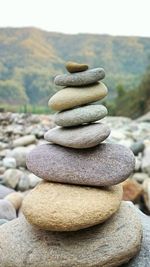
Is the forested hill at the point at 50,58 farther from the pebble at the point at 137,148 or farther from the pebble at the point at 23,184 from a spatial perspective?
→ the pebble at the point at 23,184

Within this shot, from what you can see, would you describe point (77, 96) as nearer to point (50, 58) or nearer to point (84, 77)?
point (84, 77)

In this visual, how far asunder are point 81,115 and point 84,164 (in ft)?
1.25

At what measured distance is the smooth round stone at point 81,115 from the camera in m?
3.28

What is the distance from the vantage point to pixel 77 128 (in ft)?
11.0

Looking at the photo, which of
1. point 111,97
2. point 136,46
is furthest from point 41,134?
point 136,46

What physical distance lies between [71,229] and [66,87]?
1171 millimetres

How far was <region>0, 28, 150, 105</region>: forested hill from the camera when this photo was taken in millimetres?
34875

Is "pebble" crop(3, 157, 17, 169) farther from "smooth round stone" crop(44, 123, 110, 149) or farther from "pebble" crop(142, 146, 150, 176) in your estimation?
"smooth round stone" crop(44, 123, 110, 149)

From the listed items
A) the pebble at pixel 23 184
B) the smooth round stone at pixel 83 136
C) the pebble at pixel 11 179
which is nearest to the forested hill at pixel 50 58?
the pebble at pixel 11 179

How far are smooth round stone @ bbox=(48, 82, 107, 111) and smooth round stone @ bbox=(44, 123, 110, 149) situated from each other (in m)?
0.19

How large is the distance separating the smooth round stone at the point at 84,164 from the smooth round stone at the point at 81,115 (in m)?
0.22

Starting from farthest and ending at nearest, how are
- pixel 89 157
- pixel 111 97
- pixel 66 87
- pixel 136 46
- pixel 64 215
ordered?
pixel 136 46
pixel 111 97
pixel 66 87
pixel 89 157
pixel 64 215

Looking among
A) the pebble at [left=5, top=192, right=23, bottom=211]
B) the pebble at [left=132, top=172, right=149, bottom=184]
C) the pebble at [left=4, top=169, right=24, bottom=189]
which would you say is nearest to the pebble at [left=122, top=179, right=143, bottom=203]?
the pebble at [left=132, top=172, right=149, bottom=184]

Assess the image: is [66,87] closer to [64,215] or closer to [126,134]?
[64,215]
